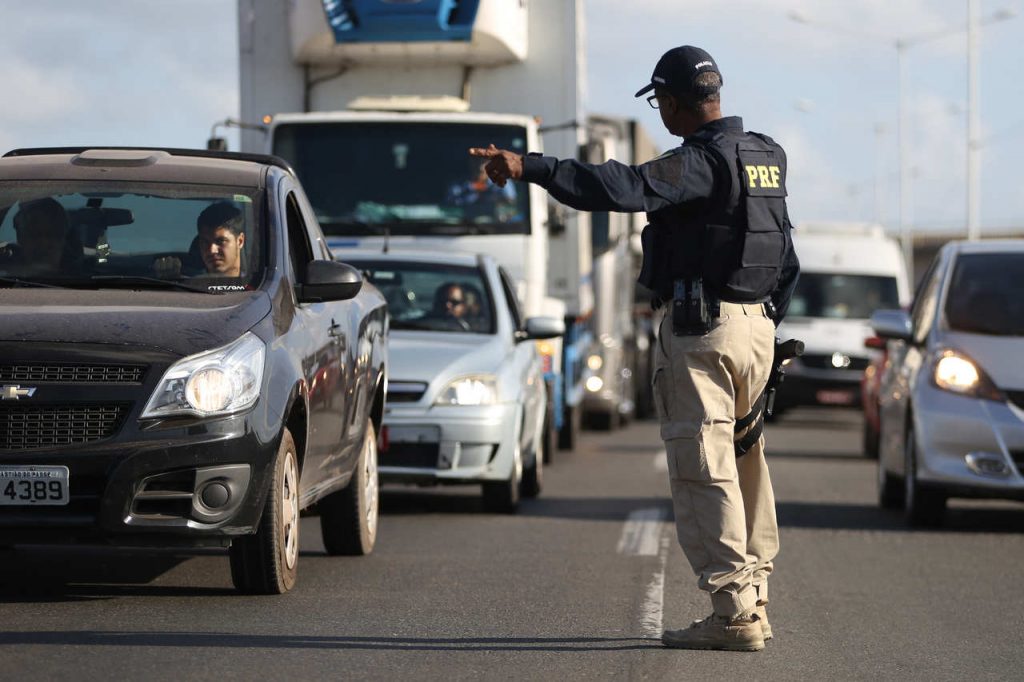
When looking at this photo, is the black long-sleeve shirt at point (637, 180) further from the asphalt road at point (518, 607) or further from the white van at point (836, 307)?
the white van at point (836, 307)

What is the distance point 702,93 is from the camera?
280 inches

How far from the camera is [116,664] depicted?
669 centimetres

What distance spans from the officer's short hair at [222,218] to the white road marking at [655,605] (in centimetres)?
236

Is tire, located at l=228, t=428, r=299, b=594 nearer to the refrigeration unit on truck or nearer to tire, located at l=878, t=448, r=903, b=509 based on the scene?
tire, located at l=878, t=448, r=903, b=509

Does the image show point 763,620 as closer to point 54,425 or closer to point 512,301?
point 54,425

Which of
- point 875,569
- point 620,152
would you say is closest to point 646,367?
point 620,152

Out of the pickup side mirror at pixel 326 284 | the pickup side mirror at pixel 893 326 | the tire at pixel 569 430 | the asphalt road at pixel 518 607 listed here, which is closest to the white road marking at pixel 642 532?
the asphalt road at pixel 518 607

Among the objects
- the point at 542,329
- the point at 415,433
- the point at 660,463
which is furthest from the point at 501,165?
the point at 660,463

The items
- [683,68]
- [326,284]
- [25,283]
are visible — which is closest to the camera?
[683,68]

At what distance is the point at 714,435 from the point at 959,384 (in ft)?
18.6

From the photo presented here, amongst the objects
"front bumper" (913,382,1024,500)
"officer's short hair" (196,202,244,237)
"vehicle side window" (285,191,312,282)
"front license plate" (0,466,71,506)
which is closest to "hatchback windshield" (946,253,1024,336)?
"front bumper" (913,382,1024,500)

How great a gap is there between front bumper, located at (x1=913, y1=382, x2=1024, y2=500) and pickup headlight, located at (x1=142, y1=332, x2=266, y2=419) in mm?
5552

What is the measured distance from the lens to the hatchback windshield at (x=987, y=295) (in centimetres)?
1283

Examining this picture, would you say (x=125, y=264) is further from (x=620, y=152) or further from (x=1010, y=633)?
(x=620, y=152)
